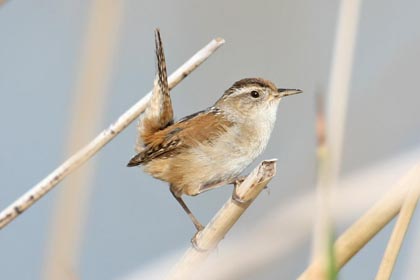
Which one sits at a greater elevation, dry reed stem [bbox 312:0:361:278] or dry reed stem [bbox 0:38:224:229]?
dry reed stem [bbox 0:38:224:229]

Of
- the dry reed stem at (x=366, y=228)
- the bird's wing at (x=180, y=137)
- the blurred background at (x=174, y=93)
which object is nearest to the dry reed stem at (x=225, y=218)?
the blurred background at (x=174, y=93)

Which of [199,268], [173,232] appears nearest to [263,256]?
[199,268]

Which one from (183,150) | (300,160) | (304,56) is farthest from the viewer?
(304,56)

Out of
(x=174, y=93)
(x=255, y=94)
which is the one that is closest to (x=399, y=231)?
(x=255, y=94)

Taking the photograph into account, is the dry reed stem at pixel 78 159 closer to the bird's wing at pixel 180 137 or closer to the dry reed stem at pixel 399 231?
the bird's wing at pixel 180 137

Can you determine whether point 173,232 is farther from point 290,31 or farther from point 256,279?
point 256,279

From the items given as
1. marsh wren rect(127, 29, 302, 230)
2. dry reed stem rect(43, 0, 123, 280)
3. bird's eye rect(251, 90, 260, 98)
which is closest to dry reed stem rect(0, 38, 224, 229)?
dry reed stem rect(43, 0, 123, 280)

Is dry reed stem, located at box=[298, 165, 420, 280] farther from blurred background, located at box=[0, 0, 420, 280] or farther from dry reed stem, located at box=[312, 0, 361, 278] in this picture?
blurred background, located at box=[0, 0, 420, 280]
